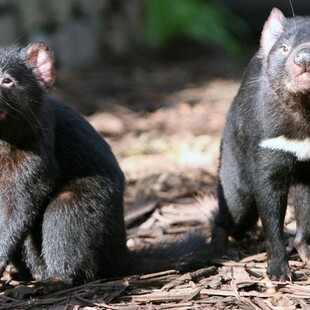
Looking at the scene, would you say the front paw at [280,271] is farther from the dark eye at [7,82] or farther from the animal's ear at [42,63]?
the dark eye at [7,82]

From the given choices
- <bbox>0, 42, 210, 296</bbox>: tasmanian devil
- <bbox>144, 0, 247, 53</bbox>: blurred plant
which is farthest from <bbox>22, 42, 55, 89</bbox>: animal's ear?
<bbox>144, 0, 247, 53</bbox>: blurred plant

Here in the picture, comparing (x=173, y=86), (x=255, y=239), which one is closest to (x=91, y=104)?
(x=173, y=86)

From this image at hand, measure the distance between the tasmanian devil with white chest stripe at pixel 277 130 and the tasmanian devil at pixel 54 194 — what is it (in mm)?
497

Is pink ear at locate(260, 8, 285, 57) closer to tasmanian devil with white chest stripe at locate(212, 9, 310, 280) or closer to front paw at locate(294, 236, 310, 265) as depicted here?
tasmanian devil with white chest stripe at locate(212, 9, 310, 280)

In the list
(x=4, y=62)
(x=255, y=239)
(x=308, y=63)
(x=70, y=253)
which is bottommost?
(x=255, y=239)

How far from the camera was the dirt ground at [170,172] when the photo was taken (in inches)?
171

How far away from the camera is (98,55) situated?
35.0ft

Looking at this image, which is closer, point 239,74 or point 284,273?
point 284,273

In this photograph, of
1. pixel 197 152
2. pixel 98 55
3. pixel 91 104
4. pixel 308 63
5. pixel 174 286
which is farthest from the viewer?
pixel 98 55

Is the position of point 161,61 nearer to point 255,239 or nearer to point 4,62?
point 255,239

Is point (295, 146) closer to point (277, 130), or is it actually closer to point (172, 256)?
point (277, 130)

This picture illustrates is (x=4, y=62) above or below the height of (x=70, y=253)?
above

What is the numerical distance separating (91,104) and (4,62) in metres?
4.01

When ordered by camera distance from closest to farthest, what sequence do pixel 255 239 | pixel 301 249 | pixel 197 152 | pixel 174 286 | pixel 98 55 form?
pixel 174 286, pixel 301 249, pixel 255 239, pixel 197 152, pixel 98 55
